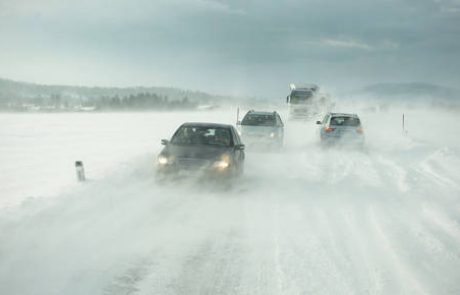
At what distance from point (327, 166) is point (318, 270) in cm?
1093

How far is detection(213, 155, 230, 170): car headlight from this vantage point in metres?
10.8

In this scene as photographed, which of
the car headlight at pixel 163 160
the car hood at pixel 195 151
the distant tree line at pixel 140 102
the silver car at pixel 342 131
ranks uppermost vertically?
the car hood at pixel 195 151

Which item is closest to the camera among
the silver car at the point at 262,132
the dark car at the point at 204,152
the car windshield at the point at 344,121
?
the dark car at the point at 204,152

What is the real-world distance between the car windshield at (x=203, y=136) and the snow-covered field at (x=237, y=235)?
1.23m

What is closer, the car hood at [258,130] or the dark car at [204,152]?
the dark car at [204,152]

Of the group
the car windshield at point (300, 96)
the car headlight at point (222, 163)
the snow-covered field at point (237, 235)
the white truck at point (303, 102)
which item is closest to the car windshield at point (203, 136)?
the car headlight at point (222, 163)

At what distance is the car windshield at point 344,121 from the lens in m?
22.3

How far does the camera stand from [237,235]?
278 inches

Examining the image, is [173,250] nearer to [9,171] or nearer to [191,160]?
[191,160]

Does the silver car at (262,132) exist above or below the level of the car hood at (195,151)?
below

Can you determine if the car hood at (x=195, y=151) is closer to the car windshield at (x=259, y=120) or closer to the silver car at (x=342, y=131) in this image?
the car windshield at (x=259, y=120)

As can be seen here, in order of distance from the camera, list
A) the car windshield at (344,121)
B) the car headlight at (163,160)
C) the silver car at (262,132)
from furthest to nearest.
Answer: the car windshield at (344,121)
the silver car at (262,132)
the car headlight at (163,160)

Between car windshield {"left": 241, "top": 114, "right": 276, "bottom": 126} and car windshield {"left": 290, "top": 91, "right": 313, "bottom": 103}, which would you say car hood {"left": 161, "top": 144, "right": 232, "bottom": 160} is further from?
car windshield {"left": 290, "top": 91, "right": 313, "bottom": 103}

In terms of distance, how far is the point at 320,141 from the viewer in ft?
74.6
